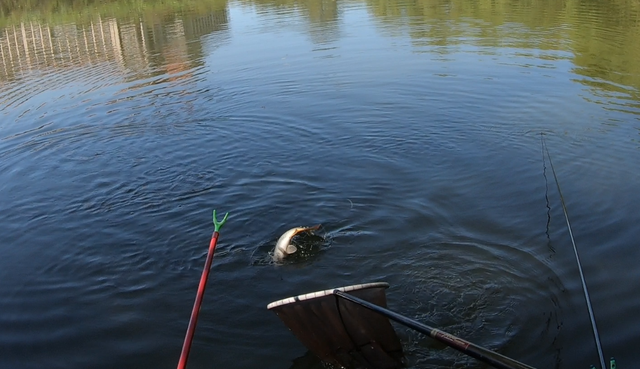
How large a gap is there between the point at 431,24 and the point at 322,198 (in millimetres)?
16127

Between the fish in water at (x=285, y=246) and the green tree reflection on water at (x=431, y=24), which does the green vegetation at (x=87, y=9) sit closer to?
the green tree reflection on water at (x=431, y=24)

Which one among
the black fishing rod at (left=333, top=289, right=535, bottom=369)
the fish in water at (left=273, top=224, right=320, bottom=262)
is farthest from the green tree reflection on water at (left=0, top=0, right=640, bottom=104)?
the black fishing rod at (left=333, top=289, right=535, bottom=369)

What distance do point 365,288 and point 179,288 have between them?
2895mm

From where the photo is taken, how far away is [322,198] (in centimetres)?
895

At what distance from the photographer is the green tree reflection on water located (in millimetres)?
16781

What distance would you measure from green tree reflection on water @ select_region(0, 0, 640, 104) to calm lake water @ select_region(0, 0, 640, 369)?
283 millimetres

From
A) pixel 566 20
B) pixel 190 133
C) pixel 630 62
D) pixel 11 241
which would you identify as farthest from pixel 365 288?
pixel 566 20

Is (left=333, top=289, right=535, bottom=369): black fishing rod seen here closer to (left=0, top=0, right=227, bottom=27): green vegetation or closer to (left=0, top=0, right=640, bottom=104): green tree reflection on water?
(left=0, top=0, right=640, bottom=104): green tree reflection on water

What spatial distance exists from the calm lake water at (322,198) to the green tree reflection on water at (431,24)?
28 cm

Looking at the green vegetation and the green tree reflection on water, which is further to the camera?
the green vegetation

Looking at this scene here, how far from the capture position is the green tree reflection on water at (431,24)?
55.1ft

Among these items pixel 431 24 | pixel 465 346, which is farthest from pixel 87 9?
pixel 465 346

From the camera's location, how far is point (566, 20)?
72.1ft

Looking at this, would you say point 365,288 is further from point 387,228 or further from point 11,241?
point 11,241
